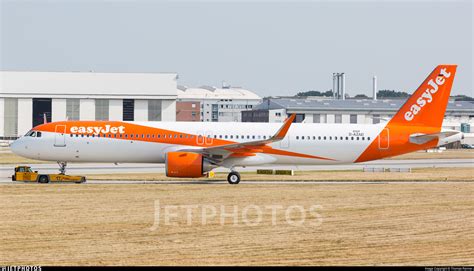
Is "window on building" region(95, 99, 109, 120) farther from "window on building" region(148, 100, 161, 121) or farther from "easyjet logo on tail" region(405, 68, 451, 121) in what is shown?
"easyjet logo on tail" region(405, 68, 451, 121)

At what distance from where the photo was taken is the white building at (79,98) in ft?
360

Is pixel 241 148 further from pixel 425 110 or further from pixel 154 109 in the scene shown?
pixel 154 109

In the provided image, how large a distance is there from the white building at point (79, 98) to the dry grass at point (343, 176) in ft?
181

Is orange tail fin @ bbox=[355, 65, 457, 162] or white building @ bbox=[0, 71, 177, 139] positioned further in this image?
white building @ bbox=[0, 71, 177, 139]

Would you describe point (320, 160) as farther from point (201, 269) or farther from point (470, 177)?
point (201, 269)

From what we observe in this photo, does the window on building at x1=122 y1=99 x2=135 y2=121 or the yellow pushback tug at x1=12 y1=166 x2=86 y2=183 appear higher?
the window on building at x1=122 y1=99 x2=135 y2=121

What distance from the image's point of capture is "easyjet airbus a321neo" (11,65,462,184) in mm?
43688

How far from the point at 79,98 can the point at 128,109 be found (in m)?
7.25

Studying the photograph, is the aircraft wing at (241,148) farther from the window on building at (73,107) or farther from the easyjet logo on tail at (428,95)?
the window on building at (73,107)

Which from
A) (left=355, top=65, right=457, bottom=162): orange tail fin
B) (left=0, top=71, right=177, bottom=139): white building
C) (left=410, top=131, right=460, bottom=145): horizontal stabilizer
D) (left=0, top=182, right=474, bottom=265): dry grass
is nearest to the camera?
(left=0, top=182, right=474, bottom=265): dry grass

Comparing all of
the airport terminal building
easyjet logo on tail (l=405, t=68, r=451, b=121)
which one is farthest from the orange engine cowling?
the airport terminal building

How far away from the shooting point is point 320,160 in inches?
1829

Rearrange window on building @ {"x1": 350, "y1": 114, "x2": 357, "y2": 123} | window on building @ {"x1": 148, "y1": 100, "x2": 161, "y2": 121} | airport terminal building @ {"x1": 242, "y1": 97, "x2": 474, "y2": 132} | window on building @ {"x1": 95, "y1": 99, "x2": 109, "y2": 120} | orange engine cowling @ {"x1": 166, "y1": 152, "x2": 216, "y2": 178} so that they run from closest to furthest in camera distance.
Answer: orange engine cowling @ {"x1": 166, "y1": 152, "x2": 216, "y2": 178} < window on building @ {"x1": 95, "y1": 99, "x2": 109, "y2": 120} < window on building @ {"x1": 148, "y1": 100, "x2": 161, "y2": 121} < airport terminal building @ {"x1": 242, "y1": 97, "x2": 474, "y2": 132} < window on building @ {"x1": 350, "y1": 114, "x2": 357, "y2": 123}

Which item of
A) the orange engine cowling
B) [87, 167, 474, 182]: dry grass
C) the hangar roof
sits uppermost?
the hangar roof
